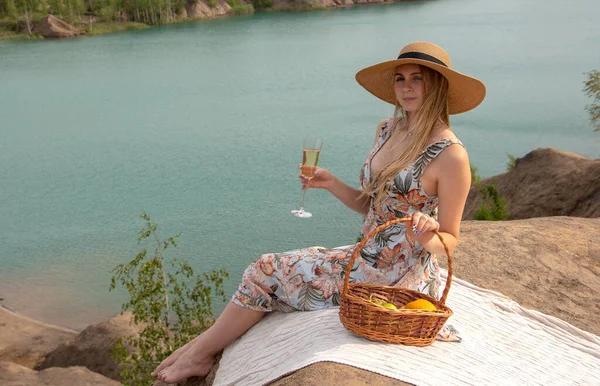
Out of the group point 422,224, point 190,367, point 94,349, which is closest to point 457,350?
point 422,224

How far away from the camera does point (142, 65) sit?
2405 cm

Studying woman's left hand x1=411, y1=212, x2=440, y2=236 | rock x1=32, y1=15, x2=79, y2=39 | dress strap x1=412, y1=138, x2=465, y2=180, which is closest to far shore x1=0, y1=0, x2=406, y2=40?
rock x1=32, y1=15, x2=79, y2=39

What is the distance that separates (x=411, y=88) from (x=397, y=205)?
530 millimetres

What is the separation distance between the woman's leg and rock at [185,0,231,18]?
4518 cm

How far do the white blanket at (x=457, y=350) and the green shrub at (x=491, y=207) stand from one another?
4045mm

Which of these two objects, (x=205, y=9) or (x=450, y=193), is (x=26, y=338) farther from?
(x=205, y=9)

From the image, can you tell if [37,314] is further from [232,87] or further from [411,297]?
[232,87]

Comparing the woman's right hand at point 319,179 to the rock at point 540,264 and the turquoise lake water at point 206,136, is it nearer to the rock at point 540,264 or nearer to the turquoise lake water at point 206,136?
the rock at point 540,264

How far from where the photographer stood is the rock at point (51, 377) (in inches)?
209

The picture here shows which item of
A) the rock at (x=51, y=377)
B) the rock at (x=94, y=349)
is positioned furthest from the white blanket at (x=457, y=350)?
the rock at (x=94, y=349)

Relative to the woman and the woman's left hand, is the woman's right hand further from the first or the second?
the woman's left hand

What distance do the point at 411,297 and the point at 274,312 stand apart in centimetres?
80

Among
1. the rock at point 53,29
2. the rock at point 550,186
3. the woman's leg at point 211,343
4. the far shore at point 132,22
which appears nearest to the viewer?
the woman's leg at point 211,343

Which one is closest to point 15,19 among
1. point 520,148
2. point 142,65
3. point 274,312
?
point 142,65
